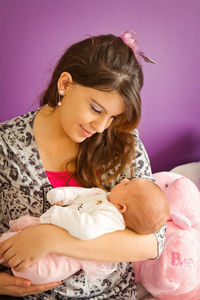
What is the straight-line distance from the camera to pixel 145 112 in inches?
92.0

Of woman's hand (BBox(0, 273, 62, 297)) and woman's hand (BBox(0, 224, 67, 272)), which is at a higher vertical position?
woman's hand (BBox(0, 224, 67, 272))

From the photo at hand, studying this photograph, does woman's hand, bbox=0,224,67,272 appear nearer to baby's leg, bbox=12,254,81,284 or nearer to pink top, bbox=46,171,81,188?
baby's leg, bbox=12,254,81,284

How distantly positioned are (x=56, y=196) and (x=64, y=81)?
44 centimetres

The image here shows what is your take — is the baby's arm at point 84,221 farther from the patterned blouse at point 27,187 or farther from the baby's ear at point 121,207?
the patterned blouse at point 27,187

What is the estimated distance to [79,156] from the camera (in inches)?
59.9

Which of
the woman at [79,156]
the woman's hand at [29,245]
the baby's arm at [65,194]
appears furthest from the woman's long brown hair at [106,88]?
the woman's hand at [29,245]

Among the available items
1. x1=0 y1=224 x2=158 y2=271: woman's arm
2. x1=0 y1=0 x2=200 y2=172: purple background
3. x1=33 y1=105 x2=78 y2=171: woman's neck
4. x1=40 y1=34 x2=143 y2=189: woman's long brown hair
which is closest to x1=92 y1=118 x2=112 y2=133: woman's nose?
x1=40 y1=34 x2=143 y2=189: woman's long brown hair

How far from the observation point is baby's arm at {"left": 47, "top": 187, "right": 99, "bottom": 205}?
1.31 meters

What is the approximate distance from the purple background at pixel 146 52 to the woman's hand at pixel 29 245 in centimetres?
89

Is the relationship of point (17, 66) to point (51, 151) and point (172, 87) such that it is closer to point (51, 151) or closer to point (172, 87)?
point (51, 151)

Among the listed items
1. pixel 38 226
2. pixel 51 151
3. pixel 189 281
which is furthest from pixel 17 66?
pixel 189 281

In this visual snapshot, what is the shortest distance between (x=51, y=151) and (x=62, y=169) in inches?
3.6

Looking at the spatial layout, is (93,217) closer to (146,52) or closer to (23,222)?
(23,222)

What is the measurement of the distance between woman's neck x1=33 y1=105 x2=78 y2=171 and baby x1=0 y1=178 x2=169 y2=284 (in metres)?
0.17
